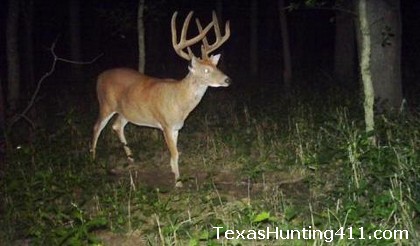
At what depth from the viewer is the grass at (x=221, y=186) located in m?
4.77

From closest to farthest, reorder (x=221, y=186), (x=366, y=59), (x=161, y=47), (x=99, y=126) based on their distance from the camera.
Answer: (x=366, y=59), (x=221, y=186), (x=99, y=126), (x=161, y=47)

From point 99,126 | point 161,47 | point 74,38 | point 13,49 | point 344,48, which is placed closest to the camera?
point 99,126


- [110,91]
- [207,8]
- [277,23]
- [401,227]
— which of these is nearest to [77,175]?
[110,91]

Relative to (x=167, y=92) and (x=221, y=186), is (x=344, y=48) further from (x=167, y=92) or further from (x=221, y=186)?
(x=221, y=186)

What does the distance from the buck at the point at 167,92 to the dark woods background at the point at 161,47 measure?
8.09 feet

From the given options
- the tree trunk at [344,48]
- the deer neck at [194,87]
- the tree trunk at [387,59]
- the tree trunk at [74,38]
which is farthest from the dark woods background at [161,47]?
the deer neck at [194,87]

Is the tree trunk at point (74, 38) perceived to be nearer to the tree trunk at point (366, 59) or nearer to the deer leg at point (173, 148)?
the deer leg at point (173, 148)

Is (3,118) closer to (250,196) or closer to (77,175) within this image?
(77,175)

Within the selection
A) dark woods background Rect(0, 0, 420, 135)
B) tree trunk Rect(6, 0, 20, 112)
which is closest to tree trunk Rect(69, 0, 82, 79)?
dark woods background Rect(0, 0, 420, 135)

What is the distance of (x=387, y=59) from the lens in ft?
28.2

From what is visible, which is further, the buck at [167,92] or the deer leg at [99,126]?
the deer leg at [99,126]

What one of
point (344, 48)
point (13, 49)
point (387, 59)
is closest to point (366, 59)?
point (387, 59)

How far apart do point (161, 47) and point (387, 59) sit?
58.5 feet

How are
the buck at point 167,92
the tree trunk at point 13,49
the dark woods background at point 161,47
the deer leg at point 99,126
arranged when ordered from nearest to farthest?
the buck at point 167,92, the deer leg at point 99,126, the tree trunk at point 13,49, the dark woods background at point 161,47
